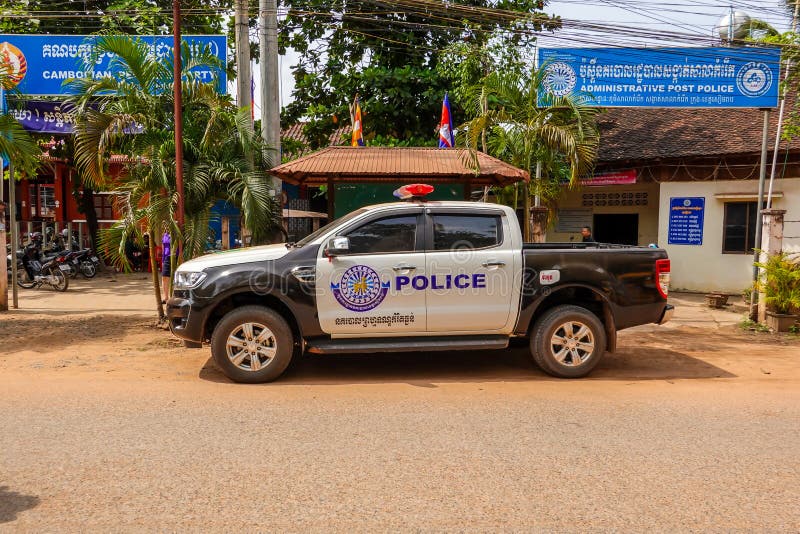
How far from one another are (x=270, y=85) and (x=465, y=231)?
490cm

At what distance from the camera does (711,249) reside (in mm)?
14555

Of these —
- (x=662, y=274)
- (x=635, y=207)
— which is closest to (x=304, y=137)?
(x=635, y=207)

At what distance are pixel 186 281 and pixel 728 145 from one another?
42.1ft

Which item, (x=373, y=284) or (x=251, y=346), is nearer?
(x=251, y=346)

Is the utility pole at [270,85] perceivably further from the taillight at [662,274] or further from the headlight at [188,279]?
the taillight at [662,274]

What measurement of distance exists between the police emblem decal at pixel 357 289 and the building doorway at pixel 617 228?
12843mm

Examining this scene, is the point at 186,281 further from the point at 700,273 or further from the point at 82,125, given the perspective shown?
Answer: the point at 700,273

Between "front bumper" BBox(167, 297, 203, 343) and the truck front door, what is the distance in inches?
48.0

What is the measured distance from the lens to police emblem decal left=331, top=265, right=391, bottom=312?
6328 millimetres

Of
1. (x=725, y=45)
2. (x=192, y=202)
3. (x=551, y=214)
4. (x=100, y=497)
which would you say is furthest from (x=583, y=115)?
(x=100, y=497)

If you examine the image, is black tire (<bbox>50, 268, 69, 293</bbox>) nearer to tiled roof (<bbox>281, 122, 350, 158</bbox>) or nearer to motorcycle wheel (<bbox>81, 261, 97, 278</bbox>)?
motorcycle wheel (<bbox>81, 261, 97, 278</bbox>)

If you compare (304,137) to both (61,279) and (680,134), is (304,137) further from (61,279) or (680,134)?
(680,134)

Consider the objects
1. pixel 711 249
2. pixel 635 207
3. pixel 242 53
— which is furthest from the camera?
pixel 635 207

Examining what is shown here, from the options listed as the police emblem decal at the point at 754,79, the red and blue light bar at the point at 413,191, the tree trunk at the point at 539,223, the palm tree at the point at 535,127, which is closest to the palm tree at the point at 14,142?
the red and blue light bar at the point at 413,191
